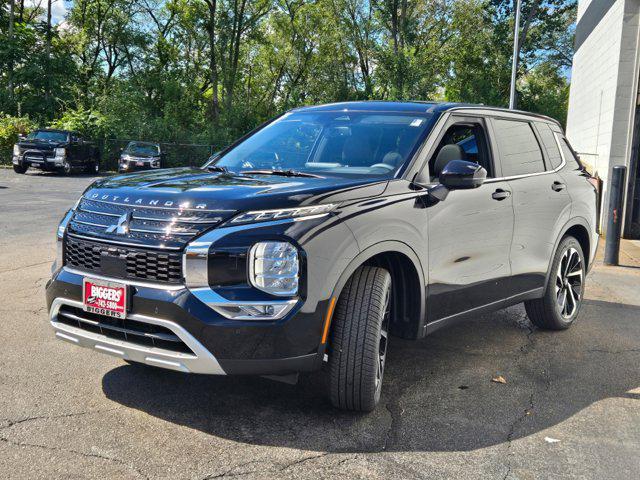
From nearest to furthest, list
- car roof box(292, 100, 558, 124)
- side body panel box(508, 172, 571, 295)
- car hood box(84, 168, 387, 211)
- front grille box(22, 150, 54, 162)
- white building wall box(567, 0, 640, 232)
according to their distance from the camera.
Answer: car hood box(84, 168, 387, 211) < car roof box(292, 100, 558, 124) < side body panel box(508, 172, 571, 295) < white building wall box(567, 0, 640, 232) < front grille box(22, 150, 54, 162)

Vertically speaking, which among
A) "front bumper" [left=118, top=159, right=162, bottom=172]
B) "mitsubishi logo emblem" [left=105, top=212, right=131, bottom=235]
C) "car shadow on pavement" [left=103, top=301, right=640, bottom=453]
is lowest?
"car shadow on pavement" [left=103, top=301, right=640, bottom=453]

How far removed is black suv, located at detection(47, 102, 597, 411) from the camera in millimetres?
3248

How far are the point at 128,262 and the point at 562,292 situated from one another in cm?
392

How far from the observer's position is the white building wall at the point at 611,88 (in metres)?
12.1

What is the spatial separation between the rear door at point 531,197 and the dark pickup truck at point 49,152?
2274 centimetres

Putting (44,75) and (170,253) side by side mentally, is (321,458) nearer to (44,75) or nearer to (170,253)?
(170,253)

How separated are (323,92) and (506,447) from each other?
48205 mm

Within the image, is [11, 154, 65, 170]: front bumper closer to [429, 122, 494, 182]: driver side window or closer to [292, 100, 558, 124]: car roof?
[292, 100, 558, 124]: car roof

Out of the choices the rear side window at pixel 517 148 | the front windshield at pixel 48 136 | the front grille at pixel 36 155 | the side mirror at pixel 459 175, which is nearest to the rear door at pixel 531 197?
the rear side window at pixel 517 148

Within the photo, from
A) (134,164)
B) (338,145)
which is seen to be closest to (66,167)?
(134,164)

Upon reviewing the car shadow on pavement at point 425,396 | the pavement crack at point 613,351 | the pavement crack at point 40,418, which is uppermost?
the pavement crack at point 40,418

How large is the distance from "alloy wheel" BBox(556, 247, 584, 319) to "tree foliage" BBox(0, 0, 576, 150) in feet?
97.0

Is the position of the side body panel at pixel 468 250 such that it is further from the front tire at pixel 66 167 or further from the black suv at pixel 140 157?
the front tire at pixel 66 167

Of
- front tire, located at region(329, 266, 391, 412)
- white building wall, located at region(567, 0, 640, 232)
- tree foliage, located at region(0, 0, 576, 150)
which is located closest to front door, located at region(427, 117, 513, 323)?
front tire, located at region(329, 266, 391, 412)
